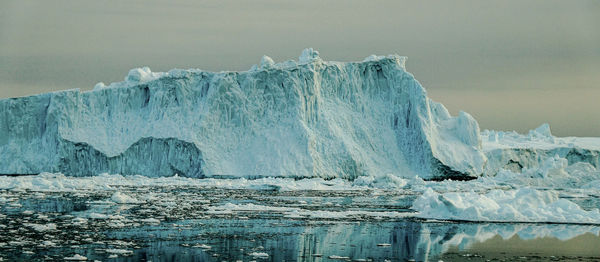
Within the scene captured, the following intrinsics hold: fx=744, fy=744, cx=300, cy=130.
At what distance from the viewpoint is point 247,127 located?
3347 cm

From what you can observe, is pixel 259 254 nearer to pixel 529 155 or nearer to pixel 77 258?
pixel 77 258

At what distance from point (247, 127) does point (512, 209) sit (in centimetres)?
2021

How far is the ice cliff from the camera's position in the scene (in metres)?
32.5

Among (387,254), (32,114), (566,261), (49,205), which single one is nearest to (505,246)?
(566,261)

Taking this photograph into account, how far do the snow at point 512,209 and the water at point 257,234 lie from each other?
0.64 meters

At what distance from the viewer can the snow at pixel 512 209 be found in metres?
14.3

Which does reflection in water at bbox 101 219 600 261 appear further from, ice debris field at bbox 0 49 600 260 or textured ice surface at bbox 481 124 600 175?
textured ice surface at bbox 481 124 600 175

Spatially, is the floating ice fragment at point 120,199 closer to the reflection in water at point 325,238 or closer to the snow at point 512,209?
the reflection in water at point 325,238

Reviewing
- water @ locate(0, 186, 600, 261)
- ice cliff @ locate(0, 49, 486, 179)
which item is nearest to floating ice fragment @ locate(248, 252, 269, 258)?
water @ locate(0, 186, 600, 261)

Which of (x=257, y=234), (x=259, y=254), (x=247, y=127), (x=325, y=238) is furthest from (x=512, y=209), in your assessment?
(x=247, y=127)

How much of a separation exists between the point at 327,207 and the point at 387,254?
22.4 ft

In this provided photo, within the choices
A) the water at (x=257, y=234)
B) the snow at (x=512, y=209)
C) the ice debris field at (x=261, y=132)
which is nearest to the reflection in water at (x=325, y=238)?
the water at (x=257, y=234)

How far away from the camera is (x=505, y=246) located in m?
10.7

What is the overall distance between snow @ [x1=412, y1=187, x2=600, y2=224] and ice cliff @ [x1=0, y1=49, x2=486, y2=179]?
1703cm
